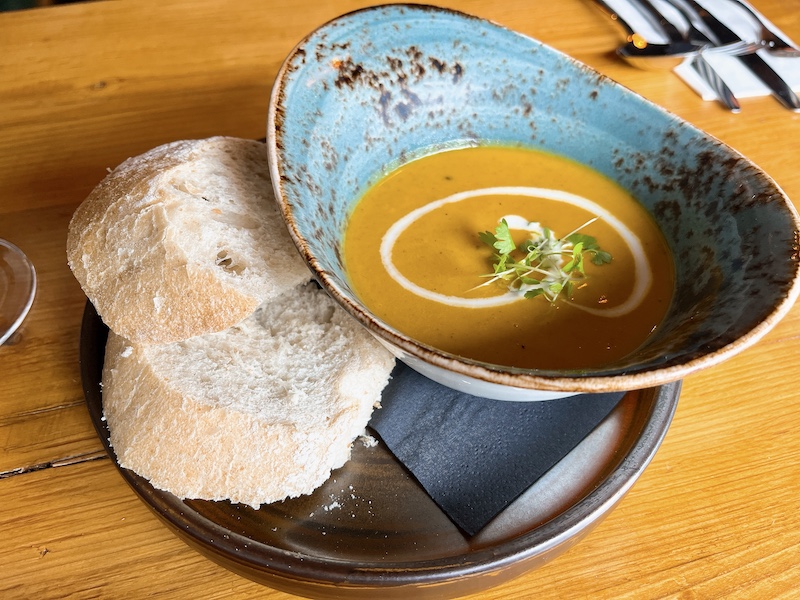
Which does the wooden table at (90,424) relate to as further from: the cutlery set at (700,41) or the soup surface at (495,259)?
the soup surface at (495,259)

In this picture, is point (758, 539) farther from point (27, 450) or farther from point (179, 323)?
point (27, 450)

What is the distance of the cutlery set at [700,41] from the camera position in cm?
186

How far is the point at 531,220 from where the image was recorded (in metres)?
1.35

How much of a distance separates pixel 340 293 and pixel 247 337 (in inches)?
10.6

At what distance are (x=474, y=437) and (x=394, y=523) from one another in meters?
0.19

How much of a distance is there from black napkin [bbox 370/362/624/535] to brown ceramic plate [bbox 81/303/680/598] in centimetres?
2

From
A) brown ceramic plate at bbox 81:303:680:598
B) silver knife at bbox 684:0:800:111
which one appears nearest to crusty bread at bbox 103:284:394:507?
brown ceramic plate at bbox 81:303:680:598

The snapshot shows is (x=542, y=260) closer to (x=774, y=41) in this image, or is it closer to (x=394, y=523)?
(x=394, y=523)

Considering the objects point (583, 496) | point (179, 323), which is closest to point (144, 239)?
point (179, 323)

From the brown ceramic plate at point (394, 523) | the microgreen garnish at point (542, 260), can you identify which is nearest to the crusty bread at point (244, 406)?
the brown ceramic plate at point (394, 523)

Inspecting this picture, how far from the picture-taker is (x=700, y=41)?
193 cm

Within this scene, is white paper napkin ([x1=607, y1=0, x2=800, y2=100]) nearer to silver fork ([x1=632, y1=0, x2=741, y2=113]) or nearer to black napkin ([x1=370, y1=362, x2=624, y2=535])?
silver fork ([x1=632, y1=0, x2=741, y2=113])

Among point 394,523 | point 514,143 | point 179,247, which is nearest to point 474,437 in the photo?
point 394,523

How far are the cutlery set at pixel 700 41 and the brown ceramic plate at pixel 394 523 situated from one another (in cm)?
121
